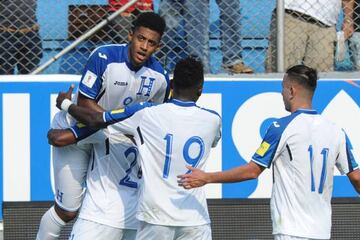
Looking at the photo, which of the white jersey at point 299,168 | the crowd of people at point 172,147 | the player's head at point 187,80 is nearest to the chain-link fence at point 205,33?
the crowd of people at point 172,147

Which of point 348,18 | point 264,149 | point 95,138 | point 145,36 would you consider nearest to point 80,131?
point 95,138

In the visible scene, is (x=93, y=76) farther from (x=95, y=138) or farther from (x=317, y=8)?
(x=317, y=8)

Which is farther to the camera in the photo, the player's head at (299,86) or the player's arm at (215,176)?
the player's head at (299,86)

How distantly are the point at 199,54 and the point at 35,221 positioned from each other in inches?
86.2

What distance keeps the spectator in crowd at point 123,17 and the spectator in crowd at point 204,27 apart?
0.25m

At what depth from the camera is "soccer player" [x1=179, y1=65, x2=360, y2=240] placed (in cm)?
598

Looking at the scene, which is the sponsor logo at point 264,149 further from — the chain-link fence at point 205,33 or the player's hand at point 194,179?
the chain-link fence at point 205,33

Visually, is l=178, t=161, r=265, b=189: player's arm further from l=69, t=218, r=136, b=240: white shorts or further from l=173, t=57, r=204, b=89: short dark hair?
l=69, t=218, r=136, b=240: white shorts

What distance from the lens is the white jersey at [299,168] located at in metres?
5.98

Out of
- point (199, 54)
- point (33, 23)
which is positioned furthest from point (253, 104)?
point (33, 23)

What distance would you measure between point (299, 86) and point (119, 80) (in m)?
1.32

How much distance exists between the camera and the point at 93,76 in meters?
6.60

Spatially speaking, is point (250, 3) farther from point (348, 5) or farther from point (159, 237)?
point (159, 237)

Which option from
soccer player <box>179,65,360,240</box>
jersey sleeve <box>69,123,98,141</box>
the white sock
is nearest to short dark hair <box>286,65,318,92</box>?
soccer player <box>179,65,360,240</box>
